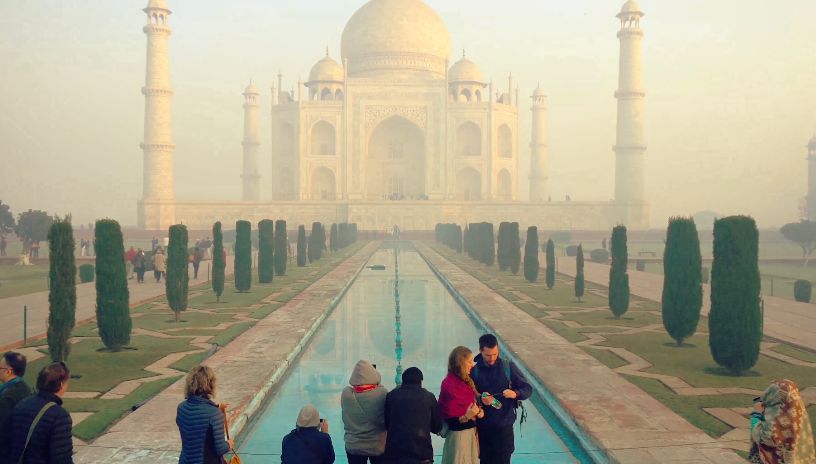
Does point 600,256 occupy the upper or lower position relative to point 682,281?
lower

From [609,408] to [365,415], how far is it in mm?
2904

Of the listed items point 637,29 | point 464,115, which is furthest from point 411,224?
point 637,29

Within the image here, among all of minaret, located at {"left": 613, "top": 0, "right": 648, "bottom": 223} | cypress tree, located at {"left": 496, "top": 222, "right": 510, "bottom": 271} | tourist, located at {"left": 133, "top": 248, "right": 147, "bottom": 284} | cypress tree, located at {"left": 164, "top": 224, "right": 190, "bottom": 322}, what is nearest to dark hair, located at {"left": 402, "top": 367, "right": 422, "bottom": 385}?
cypress tree, located at {"left": 164, "top": 224, "right": 190, "bottom": 322}

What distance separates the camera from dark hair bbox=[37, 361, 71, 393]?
3.11 meters

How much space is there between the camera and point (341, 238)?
30.3 meters

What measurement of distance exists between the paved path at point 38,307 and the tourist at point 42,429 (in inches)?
197

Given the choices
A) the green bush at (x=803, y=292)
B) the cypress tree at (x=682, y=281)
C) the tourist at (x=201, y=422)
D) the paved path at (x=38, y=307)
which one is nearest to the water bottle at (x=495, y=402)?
the tourist at (x=201, y=422)

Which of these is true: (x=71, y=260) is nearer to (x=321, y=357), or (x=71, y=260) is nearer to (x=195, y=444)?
(x=321, y=357)

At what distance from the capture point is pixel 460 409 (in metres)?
3.45

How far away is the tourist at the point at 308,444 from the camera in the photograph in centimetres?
324

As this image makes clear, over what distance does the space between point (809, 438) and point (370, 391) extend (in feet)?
6.13

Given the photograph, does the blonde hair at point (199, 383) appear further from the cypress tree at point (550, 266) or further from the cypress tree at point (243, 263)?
the cypress tree at point (550, 266)

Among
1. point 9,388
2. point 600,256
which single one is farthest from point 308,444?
point 600,256

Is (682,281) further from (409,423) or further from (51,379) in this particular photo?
(51,379)
